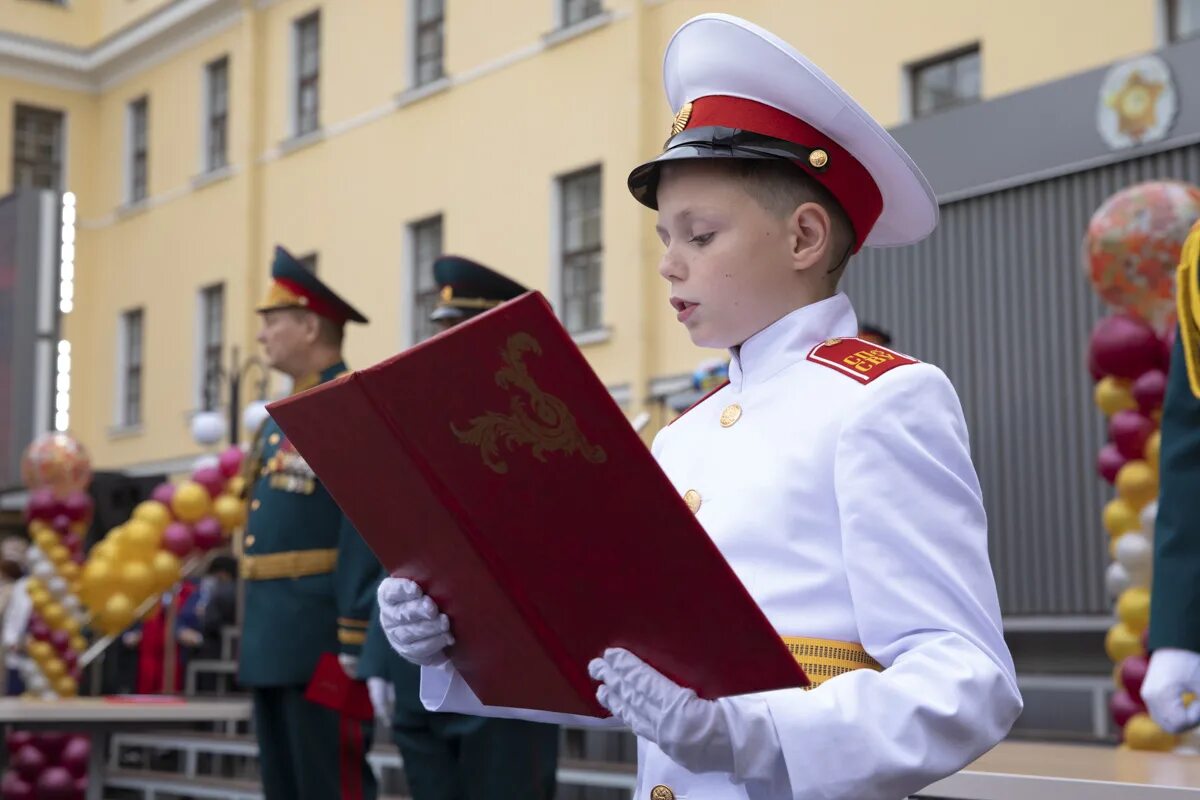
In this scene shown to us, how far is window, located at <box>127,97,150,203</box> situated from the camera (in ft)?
75.3

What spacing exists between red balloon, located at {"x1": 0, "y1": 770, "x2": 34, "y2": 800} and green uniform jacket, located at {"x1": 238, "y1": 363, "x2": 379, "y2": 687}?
Answer: 554 cm

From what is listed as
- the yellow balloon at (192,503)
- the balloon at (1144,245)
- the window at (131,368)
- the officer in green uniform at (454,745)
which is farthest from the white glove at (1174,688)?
the window at (131,368)

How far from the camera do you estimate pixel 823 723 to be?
170 cm

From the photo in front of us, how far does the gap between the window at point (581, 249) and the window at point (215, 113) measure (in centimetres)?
714

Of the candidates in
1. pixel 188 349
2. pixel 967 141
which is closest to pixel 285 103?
pixel 188 349

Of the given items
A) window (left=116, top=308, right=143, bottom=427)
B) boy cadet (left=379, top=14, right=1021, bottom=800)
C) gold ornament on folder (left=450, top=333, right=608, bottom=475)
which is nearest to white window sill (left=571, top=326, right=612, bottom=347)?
window (left=116, top=308, right=143, bottom=427)

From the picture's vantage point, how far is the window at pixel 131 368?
22.6 meters

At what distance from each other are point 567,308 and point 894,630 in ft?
44.8

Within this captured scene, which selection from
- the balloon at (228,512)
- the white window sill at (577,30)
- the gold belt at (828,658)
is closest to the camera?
the gold belt at (828,658)

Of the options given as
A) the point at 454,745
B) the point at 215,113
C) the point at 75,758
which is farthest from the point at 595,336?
the point at 454,745

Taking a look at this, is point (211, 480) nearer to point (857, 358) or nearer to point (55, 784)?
point (55, 784)

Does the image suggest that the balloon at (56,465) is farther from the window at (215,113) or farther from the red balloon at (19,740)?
the window at (215,113)

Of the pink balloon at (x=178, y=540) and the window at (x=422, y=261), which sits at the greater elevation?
the window at (x=422, y=261)

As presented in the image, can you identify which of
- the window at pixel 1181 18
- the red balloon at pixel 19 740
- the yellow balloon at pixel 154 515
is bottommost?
the red balloon at pixel 19 740
